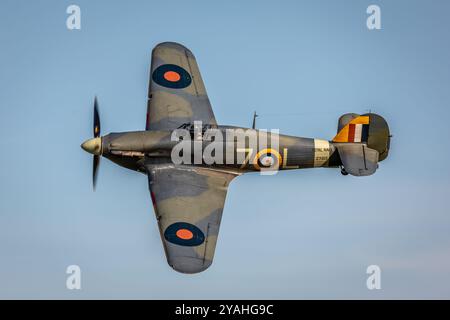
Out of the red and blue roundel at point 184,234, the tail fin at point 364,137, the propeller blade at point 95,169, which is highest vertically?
the tail fin at point 364,137

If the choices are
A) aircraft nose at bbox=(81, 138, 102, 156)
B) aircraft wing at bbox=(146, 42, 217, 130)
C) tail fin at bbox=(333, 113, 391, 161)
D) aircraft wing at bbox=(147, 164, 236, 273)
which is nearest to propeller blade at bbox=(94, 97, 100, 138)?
aircraft nose at bbox=(81, 138, 102, 156)

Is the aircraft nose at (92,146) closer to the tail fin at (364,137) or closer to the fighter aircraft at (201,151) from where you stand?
the fighter aircraft at (201,151)

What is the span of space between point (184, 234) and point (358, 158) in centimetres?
650

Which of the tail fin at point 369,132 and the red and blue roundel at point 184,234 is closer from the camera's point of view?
the red and blue roundel at point 184,234

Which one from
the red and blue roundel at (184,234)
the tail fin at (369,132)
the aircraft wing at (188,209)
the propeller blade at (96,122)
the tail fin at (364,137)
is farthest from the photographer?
the tail fin at (369,132)

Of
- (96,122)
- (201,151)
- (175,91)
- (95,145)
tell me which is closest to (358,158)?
(201,151)

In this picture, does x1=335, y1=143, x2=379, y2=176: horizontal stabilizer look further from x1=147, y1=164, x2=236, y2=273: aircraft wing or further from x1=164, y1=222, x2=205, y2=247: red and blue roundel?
x1=164, y1=222, x2=205, y2=247: red and blue roundel

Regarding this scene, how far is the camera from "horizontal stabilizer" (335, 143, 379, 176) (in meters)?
27.9

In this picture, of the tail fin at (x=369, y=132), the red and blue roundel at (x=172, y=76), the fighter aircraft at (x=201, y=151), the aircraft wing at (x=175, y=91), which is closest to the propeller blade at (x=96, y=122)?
the fighter aircraft at (x=201, y=151)

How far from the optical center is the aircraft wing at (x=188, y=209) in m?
24.9

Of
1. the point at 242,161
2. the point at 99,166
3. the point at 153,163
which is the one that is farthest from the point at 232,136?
the point at 99,166

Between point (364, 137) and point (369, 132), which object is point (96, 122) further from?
point (369, 132)

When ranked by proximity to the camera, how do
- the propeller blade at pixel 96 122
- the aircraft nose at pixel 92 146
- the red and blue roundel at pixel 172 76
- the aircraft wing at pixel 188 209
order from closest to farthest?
the aircraft wing at pixel 188 209, the aircraft nose at pixel 92 146, the propeller blade at pixel 96 122, the red and blue roundel at pixel 172 76

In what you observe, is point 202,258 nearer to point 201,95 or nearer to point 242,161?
point 242,161
